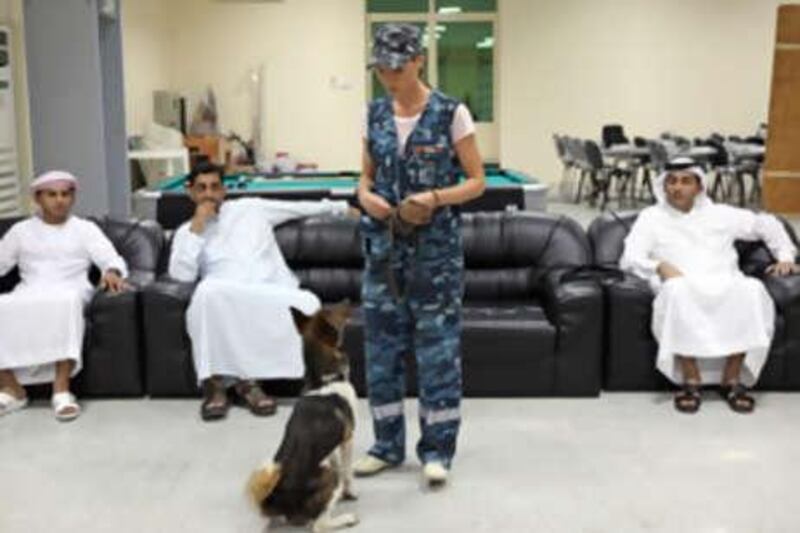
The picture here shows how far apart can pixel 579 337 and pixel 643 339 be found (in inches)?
11.6

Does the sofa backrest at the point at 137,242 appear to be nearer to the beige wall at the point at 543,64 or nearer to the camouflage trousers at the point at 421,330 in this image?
the camouflage trousers at the point at 421,330

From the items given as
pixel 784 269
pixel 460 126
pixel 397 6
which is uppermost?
pixel 397 6

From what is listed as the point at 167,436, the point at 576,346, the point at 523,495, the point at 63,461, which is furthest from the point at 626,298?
the point at 63,461

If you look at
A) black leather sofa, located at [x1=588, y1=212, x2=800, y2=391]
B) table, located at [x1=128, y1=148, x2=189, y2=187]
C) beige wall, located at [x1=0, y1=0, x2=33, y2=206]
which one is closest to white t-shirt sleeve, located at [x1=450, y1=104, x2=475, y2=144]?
black leather sofa, located at [x1=588, y1=212, x2=800, y2=391]

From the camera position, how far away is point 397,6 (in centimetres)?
1363

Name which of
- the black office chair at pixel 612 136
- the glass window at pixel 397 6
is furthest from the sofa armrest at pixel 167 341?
the glass window at pixel 397 6

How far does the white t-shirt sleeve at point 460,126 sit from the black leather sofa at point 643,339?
149 cm

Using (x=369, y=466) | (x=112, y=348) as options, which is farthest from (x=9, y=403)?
(x=369, y=466)

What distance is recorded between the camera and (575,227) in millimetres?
4664

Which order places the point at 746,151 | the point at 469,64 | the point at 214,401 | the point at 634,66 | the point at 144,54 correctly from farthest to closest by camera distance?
the point at 469,64, the point at 634,66, the point at 144,54, the point at 746,151, the point at 214,401

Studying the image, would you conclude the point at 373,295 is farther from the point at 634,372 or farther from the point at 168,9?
the point at 168,9

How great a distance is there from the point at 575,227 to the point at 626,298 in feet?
2.14

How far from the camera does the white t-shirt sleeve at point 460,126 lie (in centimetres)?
295

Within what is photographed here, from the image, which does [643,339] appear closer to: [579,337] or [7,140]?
[579,337]
